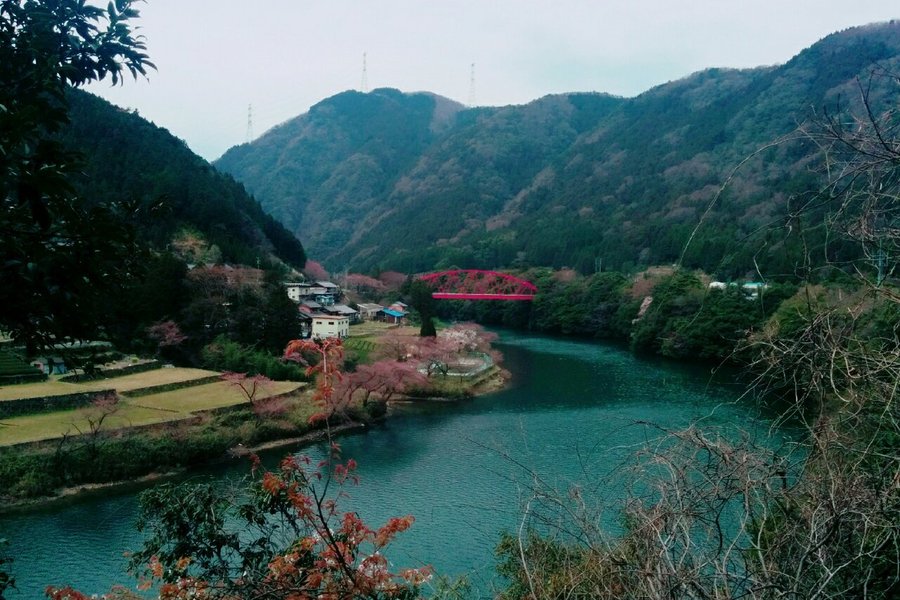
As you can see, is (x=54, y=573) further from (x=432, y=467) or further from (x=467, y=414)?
(x=467, y=414)

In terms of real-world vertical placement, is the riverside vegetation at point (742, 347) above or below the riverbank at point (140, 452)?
above

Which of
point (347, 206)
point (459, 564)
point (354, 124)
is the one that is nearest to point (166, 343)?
point (459, 564)

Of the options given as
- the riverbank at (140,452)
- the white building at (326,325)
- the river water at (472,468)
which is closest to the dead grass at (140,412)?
the riverbank at (140,452)

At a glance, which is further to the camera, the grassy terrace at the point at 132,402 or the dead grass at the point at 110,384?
the dead grass at the point at 110,384

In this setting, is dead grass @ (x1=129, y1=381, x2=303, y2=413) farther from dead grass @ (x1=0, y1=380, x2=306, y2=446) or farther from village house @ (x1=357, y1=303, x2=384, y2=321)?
village house @ (x1=357, y1=303, x2=384, y2=321)

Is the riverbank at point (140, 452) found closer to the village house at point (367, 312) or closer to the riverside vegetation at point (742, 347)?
the riverside vegetation at point (742, 347)
